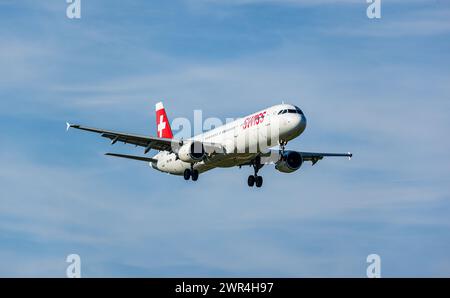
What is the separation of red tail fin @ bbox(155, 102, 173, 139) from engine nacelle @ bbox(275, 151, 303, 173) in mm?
16935

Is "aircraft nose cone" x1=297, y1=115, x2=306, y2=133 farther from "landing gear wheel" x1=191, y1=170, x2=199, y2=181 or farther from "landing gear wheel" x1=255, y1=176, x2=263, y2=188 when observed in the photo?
"landing gear wheel" x1=191, y1=170, x2=199, y2=181

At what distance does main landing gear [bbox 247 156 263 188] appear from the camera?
85919 millimetres

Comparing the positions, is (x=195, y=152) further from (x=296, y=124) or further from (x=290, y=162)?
(x=296, y=124)

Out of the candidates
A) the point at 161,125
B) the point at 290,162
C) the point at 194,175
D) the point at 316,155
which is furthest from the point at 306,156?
the point at 161,125

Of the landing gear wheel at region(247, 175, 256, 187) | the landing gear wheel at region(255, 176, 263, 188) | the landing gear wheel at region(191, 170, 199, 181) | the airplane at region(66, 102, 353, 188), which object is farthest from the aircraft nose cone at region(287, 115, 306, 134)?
the landing gear wheel at region(191, 170, 199, 181)

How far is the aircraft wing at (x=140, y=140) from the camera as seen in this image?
83.4 m

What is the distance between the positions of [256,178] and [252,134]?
7.39 meters

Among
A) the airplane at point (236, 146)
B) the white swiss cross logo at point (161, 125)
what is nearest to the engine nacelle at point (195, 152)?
the airplane at point (236, 146)

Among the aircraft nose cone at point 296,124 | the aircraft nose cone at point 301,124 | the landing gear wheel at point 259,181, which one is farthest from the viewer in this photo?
the landing gear wheel at point 259,181

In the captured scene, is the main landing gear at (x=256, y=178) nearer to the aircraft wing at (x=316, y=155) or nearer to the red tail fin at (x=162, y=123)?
the aircraft wing at (x=316, y=155)
